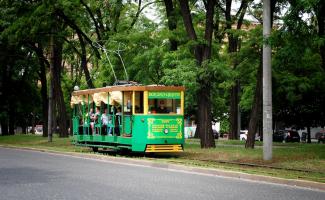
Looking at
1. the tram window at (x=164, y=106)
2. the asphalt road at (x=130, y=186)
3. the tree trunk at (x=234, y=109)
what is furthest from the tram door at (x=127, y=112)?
the tree trunk at (x=234, y=109)

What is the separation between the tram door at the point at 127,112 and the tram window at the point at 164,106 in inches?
33.0

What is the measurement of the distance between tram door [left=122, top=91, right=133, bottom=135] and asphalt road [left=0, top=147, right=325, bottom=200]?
686 cm

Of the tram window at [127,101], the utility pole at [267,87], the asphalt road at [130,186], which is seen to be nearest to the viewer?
the asphalt road at [130,186]

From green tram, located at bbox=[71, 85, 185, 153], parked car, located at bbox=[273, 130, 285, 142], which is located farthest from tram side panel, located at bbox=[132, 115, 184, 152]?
parked car, located at bbox=[273, 130, 285, 142]

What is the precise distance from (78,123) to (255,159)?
12038mm

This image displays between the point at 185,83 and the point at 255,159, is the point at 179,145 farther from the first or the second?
the point at 255,159

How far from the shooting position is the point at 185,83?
26422 mm

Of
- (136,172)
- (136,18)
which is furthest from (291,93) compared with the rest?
(136,172)

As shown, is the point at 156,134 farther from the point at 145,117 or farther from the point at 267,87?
the point at 267,87

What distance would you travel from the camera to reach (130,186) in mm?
14047

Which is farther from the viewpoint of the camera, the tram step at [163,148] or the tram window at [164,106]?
the tram window at [164,106]

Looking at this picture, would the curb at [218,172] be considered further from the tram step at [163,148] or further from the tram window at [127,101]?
the tram window at [127,101]

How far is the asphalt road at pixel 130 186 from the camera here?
1230cm

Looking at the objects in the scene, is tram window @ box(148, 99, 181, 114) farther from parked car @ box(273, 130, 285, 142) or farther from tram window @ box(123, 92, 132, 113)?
parked car @ box(273, 130, 285, 142)
